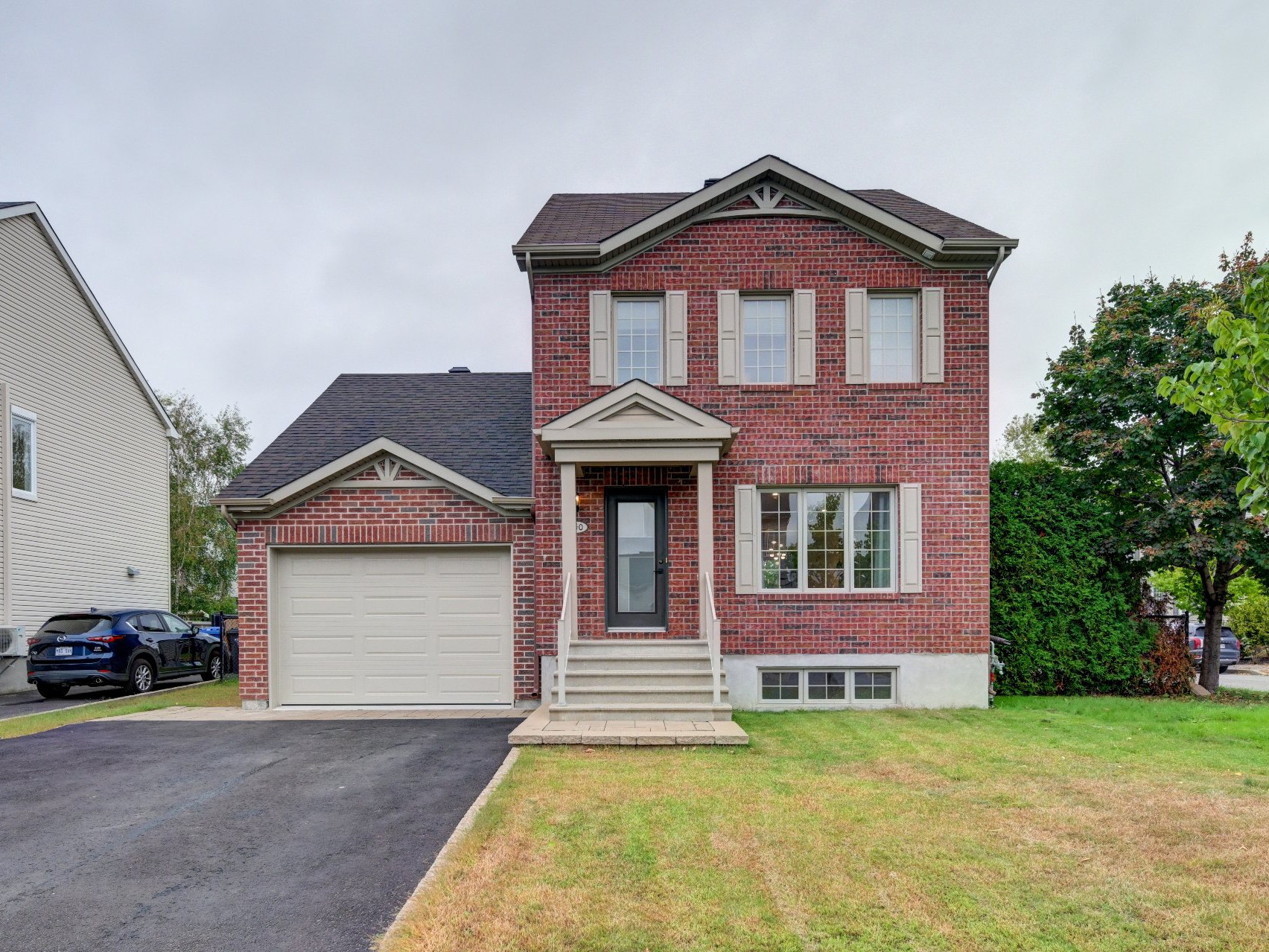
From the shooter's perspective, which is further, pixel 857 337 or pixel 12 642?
pixel 12 642

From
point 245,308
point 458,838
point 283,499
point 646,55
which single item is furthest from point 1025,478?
point 245,308

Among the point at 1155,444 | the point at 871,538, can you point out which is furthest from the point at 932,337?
the point at 1155,444

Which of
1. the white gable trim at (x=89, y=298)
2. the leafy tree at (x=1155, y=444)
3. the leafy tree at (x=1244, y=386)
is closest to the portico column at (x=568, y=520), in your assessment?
the leafy tree at (x=1244, y=386)

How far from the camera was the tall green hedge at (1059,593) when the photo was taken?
1103cm

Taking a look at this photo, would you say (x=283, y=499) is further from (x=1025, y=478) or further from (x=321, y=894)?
(x=1025, y=478)

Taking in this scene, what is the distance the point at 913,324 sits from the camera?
10438mm

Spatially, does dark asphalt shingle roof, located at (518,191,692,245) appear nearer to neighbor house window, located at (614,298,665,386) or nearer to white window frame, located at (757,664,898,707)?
neighbor house window, located at (614,298,665,386)

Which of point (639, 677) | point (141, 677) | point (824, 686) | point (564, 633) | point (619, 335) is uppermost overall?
point (619, 335)

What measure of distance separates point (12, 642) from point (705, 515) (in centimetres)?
1241

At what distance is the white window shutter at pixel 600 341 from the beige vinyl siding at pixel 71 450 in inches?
436

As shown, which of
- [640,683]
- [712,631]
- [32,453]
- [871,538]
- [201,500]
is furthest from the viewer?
[201,500]

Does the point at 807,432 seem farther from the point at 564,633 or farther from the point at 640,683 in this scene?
the point at 564,633

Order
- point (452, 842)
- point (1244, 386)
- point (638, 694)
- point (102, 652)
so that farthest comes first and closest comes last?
point (102, 652) → point (638, 694) → point (452, 842) → point (1244, 386)

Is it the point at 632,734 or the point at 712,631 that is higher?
the point at 712,631
